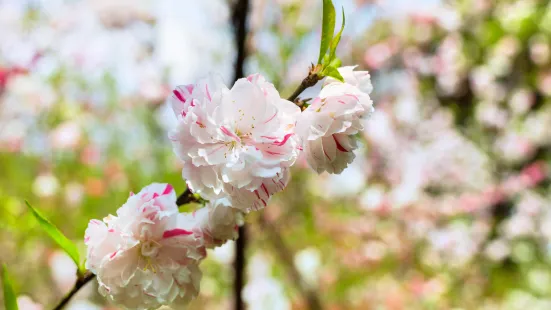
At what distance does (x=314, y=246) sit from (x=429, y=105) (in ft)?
5.17

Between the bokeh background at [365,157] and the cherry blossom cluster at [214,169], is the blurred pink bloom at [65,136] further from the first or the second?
the cherry blossom cluster at [214,169]

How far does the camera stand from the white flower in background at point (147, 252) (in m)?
0.35


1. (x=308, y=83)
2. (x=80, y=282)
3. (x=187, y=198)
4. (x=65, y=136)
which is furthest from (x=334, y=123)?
(x=65, y=136)

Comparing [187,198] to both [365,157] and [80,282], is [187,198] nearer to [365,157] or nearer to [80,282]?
[80,282]

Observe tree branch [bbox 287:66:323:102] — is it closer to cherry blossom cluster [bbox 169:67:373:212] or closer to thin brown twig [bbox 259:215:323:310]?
cherry blossom cluster [bbox 169:67:373:212]

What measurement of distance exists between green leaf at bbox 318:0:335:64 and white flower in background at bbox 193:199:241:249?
0.15 meters

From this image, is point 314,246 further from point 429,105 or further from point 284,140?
point 284,140

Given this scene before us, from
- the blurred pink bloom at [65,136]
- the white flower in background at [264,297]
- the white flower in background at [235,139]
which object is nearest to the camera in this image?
the white flower in background at [235,139]

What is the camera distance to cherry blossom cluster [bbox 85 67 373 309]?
0.33 metres

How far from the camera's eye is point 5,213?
1209 mm

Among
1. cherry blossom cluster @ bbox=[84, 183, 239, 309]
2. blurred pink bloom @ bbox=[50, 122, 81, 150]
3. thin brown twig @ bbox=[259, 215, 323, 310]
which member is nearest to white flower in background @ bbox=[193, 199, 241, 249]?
cherry blossom cluster @ bbox=[84, 183, 239, 309]

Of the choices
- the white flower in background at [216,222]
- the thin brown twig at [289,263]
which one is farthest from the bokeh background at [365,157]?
A: the white flower in background at [216,222]

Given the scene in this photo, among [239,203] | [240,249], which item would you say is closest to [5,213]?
[240,249]

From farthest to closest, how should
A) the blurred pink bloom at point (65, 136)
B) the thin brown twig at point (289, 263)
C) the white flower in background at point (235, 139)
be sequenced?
1. the blurred pink bloom at point (65, 136)
2. the thin brown twig at point (289, 263)
3. the white flower in background at point (235, 139)
